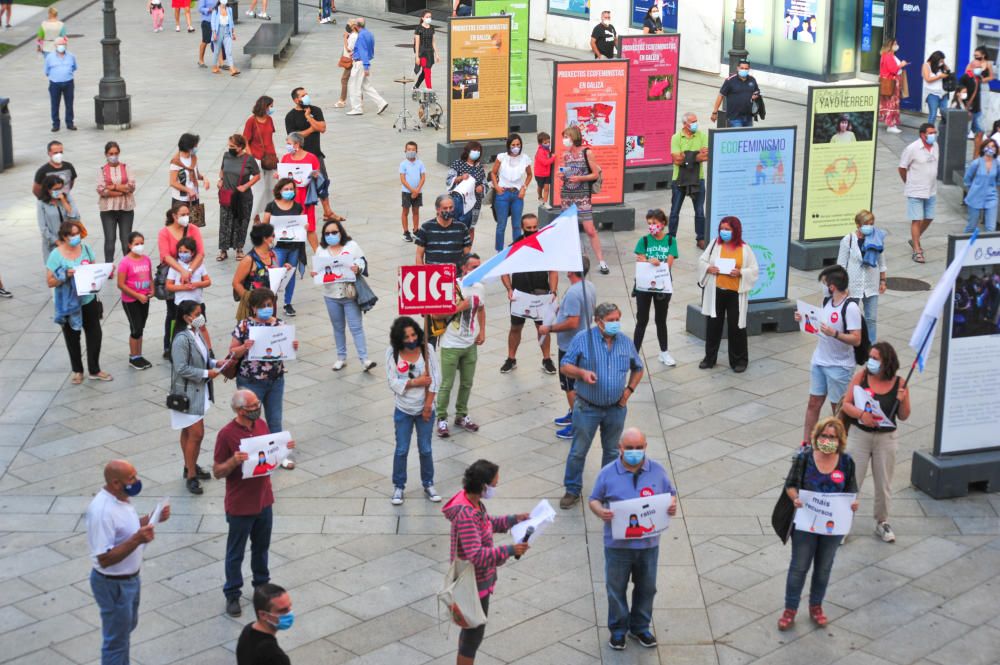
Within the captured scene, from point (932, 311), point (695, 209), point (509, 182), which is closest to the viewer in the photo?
point (932, 311)

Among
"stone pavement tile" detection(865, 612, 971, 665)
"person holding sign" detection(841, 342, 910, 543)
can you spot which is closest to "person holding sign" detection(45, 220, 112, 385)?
"person holding sign" detection(841, 342, 910, 543)

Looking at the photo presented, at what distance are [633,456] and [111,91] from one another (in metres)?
20.3

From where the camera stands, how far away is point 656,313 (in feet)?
49.8

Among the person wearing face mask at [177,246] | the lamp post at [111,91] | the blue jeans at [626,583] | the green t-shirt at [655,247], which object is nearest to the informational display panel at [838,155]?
the green t-shirt at [655,247]

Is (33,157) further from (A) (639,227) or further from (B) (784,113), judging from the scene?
(B) (784,113)

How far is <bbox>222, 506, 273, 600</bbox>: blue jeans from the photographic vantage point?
10266mm

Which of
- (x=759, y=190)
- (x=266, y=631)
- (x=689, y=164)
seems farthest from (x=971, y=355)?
(x=689, y=164)

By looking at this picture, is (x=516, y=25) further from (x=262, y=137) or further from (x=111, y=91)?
(x=111, y=91)

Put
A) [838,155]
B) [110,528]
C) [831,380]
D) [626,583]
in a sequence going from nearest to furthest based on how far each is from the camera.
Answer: [110,528] → [626,583] → [831,380] → [838,155]

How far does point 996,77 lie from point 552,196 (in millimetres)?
10036

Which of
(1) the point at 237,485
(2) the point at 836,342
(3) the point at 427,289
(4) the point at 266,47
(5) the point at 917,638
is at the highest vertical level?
(4) the point at 266,47

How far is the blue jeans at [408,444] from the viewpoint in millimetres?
11898

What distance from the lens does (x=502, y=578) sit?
11.0 meters

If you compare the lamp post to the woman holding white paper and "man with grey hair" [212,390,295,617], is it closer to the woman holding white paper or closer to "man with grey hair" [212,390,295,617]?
the woman holding white paper
